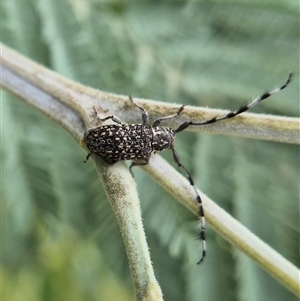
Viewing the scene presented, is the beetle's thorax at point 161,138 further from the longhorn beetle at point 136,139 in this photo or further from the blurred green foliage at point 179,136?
the blurred green foliage at point 179,136

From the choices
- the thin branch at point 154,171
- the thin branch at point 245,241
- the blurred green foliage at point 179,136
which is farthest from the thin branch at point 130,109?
the blurred green foliage at point 179,136

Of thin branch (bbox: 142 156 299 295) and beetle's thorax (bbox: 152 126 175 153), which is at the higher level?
beetle's thorax (bbox: 152 126 175 153)

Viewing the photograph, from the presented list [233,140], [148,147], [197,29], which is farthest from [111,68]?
[148,147]

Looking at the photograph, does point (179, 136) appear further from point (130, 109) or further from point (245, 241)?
point (245, 241)

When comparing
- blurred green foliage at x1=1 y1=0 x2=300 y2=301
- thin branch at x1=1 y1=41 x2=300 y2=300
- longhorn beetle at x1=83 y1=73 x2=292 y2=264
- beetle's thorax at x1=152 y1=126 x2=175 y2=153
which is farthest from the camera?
blurred green foliage at x1=1 y1=0 x2=300 y2=301

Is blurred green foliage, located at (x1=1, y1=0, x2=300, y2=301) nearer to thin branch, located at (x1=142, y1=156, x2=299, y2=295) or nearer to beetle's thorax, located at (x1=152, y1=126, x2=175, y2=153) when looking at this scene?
beetle's thorax, located at (x1=152, y1=126, x2=175, y2=153)

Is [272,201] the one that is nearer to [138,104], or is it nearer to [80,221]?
[80,221]

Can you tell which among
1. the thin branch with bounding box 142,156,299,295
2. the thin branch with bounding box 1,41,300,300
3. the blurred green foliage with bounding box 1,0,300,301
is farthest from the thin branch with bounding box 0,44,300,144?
the blurred green foliage with bounding box 1,0,300,301
